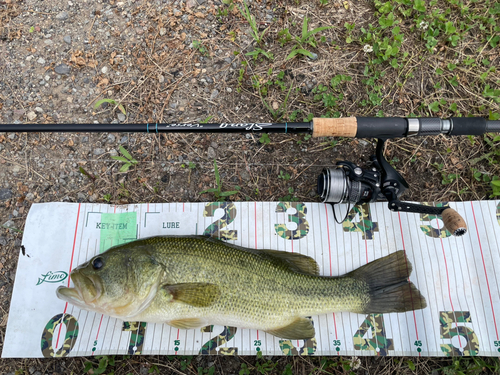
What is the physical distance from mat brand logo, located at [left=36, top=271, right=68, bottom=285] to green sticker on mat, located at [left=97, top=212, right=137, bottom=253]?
418 mm

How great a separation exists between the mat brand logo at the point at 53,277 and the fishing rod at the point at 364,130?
1.39 metres

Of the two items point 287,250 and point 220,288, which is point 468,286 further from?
point 220,288

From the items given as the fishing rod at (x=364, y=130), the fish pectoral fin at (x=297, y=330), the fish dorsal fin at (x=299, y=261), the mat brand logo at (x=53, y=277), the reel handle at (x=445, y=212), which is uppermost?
the fishing rod at (x=364, y=130)

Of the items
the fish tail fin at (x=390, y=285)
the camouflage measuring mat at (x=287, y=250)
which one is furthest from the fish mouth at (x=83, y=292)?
the fish tail fin at (x=390, y=285)

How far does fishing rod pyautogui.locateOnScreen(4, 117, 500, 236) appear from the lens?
2.75 m

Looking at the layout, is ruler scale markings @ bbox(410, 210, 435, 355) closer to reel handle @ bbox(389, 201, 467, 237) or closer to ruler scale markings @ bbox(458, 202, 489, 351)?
ruler scale markings @ bbox(458, 202, 489, 351)

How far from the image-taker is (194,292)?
2645 millimetres

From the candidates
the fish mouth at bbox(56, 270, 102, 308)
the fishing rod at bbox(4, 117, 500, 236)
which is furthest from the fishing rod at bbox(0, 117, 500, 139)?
the fish mouth at bbox(56, 270, 102, 308)

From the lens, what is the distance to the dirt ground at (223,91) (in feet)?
11.3

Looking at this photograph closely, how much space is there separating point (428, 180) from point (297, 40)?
217cm

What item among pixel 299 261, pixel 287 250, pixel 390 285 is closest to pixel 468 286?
pixel 390 285

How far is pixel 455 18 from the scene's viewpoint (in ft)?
12.6

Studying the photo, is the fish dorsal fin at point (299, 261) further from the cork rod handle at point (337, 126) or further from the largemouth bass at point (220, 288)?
the cork rod handle at point (337, 126)

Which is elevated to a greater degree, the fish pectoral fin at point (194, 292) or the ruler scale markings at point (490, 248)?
the ruler scale markings at point (490, 248)
